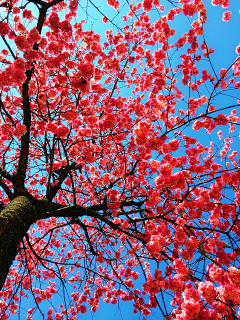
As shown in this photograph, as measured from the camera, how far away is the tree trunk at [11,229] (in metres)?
2.93

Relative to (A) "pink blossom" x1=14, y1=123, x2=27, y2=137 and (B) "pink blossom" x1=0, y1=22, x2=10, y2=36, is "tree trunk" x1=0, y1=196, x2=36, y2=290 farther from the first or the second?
(B) "pink blossom" x1=0, y1=22, x2=10, y2=36

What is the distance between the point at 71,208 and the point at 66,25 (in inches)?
147

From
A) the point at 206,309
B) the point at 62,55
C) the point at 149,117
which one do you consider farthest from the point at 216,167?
the point at 62,55

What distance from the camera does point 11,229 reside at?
10.4ft

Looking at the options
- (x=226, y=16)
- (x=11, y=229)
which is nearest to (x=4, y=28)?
(x=11, y=229)

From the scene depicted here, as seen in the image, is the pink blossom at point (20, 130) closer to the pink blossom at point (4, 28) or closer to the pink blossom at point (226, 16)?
the pink blossom at point (4, 28)

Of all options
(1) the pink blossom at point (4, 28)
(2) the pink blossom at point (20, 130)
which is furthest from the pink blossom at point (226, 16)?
(2) the pink blossom at point (20, 130)

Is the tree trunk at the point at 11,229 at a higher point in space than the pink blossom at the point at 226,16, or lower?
lower

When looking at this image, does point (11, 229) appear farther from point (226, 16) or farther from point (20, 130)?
point (226, 16)

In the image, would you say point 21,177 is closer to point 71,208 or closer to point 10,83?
point 71,208

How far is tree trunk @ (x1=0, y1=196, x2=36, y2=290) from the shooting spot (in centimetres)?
293

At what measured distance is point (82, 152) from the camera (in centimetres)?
A: 529

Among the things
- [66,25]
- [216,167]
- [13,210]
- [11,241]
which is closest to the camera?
[11,241]

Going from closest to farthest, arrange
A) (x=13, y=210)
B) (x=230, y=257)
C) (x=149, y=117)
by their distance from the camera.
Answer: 1. (x=13, y=210)
2. (x=230, y=257)
3. (x=149, y=117)
